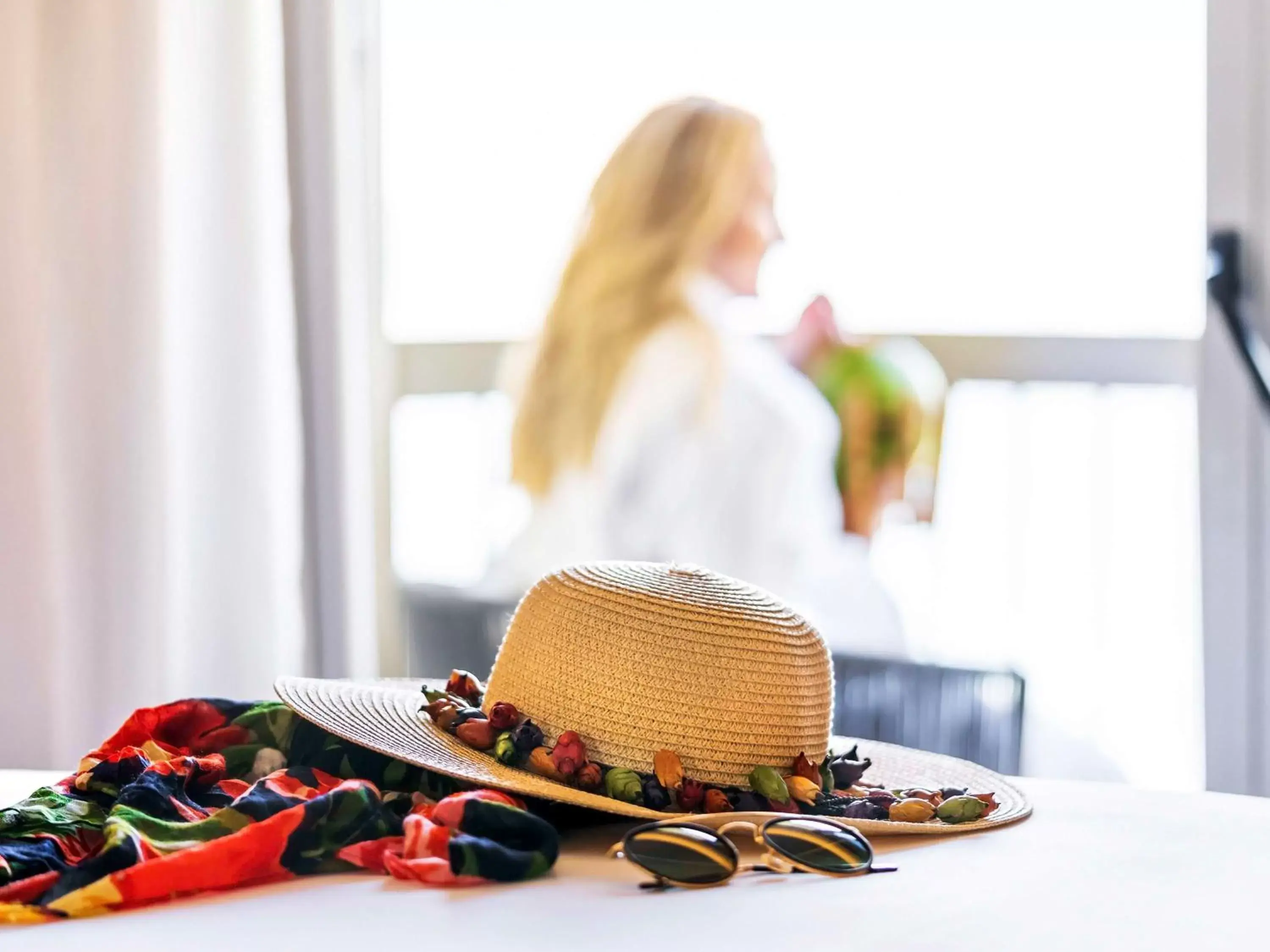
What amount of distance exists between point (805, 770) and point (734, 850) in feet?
0.52

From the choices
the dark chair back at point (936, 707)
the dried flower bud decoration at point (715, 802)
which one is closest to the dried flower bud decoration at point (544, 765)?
the dried flower bud decoration at point (715, 802)

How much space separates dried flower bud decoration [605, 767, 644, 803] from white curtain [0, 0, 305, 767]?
43.7 inches

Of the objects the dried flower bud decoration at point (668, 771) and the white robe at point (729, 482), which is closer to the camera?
the dried flower bud decoration at point (668, 771)

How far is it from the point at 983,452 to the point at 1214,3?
693mm

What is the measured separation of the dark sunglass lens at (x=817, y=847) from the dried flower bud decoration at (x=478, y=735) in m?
0.22

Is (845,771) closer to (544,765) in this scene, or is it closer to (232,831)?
(544,765)

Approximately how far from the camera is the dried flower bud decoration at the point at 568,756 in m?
0.93

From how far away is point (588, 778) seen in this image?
928 millimetres

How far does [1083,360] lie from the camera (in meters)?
1.93

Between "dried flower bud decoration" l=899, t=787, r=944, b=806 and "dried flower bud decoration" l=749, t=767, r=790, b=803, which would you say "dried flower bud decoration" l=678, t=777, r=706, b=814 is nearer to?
"dried flower bud decoration" l=749, t=767, r=790, b=803

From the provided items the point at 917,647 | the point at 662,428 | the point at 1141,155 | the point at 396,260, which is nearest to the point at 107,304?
the point at 396,260

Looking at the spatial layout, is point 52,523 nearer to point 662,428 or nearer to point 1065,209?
point 662,428

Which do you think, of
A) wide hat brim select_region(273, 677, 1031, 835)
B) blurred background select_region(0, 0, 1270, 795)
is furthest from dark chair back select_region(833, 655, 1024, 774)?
wide hat brim select_region(273, 677, 1031, 835)

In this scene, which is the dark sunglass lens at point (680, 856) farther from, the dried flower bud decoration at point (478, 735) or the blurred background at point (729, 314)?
the blurred background at point (729, 314)
